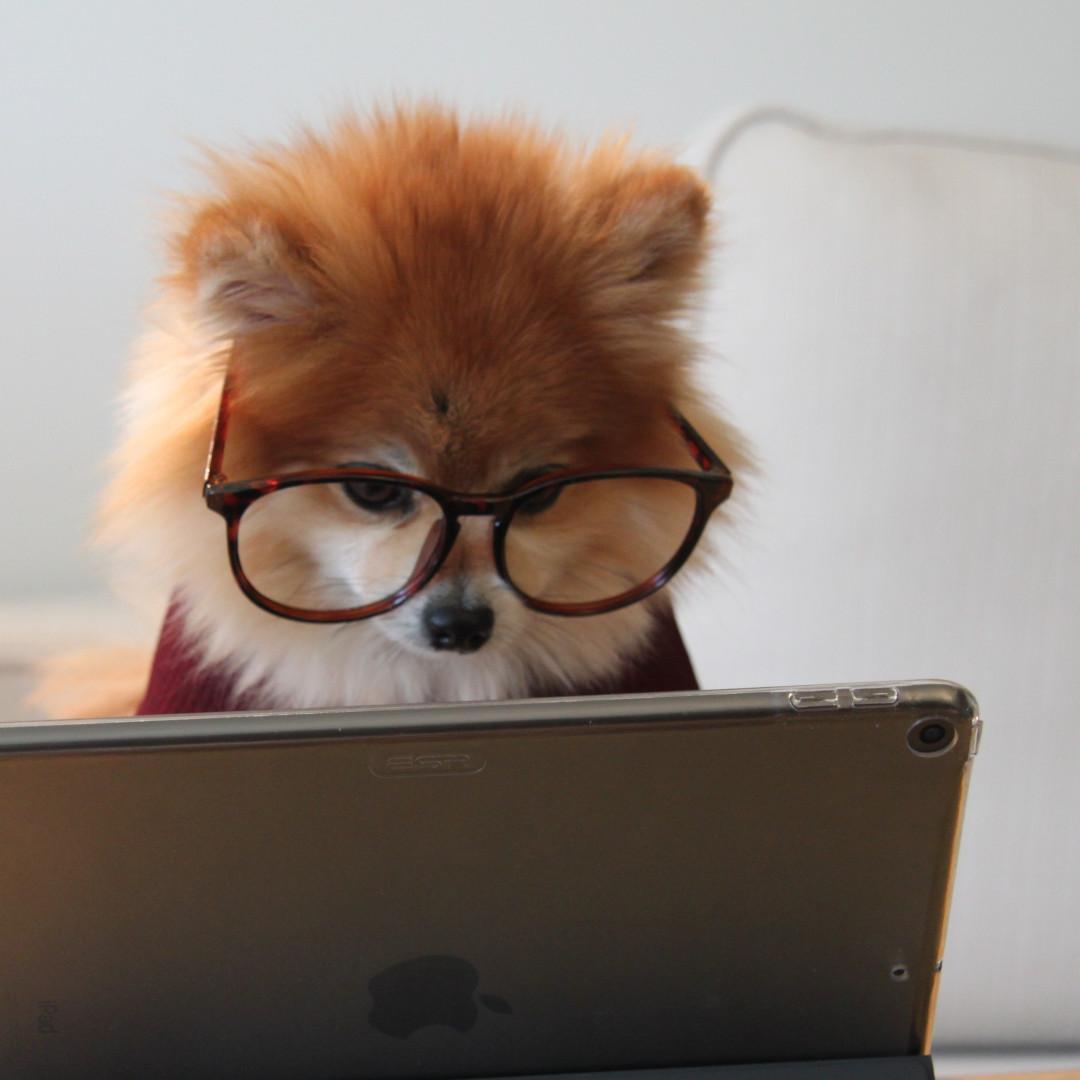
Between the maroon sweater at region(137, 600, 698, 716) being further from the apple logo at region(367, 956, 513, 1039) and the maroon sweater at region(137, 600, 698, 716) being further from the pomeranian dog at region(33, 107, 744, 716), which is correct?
the apple logo at region(367, 956, 513, 1039)

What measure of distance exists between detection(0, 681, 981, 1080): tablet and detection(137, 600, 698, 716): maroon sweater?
48 centimetres

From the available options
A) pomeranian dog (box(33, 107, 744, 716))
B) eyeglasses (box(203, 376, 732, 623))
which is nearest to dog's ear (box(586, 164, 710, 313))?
pomeranian dog (box(33, 107, 744, 716))

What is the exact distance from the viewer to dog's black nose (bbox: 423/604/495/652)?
3.20 ft

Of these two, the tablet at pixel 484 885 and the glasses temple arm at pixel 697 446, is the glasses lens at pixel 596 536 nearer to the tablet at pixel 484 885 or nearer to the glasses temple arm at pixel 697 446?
the glasses temple arm at pixel 697 446

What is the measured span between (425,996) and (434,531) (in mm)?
402

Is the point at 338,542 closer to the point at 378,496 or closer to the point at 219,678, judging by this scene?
the point at 378,496

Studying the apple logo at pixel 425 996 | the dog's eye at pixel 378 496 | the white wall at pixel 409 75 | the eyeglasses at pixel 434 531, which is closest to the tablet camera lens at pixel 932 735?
the apple logo at pixel 425 996

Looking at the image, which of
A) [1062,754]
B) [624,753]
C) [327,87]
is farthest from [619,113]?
[624,753]

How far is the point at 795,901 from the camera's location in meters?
0.63

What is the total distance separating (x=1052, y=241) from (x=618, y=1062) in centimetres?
115

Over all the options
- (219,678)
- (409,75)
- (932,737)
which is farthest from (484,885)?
(409,75)

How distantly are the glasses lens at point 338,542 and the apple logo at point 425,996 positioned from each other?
0.38m

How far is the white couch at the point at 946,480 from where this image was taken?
1405 millimetres

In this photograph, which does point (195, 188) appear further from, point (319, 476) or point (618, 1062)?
point (618, 1062)
